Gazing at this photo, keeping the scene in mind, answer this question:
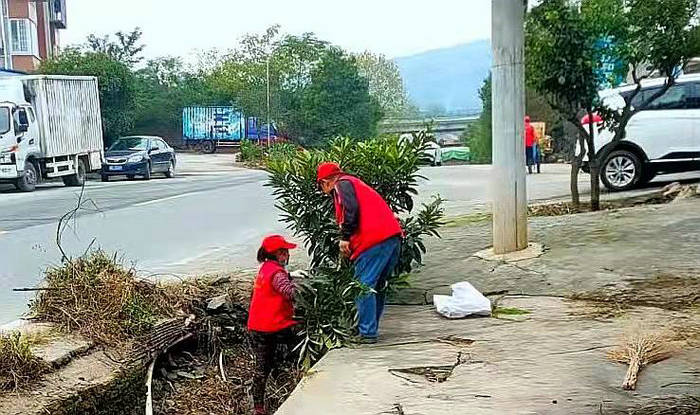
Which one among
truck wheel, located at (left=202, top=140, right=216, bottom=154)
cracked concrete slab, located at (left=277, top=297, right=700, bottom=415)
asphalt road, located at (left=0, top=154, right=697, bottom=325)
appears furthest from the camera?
truck wheel, located at (left=202, top=140, right=216, bottom=154)

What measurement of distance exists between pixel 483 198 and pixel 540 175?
660cm

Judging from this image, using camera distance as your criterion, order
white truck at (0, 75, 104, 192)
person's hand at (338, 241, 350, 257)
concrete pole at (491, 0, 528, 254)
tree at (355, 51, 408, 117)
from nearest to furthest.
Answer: person's hand at (338, 241, 350, 257) → concrete pole at (491, 0, 528, 254) → white truck at (0, 75, 104, 192) → tree at (355, 51, 408, 117)

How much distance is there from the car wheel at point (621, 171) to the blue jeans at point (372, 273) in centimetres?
982

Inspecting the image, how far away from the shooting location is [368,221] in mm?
6277

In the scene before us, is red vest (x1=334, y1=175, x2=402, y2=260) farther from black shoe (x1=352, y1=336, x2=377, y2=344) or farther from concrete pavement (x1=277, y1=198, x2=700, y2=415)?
concrete pavement (x1=277, y1=198, x2=700, y2=415)

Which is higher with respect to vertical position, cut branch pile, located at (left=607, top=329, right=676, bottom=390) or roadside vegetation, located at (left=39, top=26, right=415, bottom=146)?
roadside vegetation, located at (left=39, top=26, right=415, bottom=146)

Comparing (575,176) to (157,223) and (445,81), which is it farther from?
(445,81)

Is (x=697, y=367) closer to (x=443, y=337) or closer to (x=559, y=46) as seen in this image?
(x=443, y=337)

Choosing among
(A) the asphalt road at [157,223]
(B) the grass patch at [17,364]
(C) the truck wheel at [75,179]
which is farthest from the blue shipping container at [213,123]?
(B) the grass patch at [17,364]

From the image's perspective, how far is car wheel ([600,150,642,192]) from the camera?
15.1m

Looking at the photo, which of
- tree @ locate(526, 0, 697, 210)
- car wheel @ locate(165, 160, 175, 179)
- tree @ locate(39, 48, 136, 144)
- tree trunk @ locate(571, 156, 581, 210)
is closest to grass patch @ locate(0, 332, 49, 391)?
tree @ locate(526, 0, 697, 210)

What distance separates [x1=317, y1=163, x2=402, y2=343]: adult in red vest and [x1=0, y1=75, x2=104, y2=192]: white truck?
18.4 m

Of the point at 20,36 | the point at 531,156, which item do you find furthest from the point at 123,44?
the point at 531,156

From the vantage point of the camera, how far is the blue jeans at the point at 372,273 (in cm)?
634
